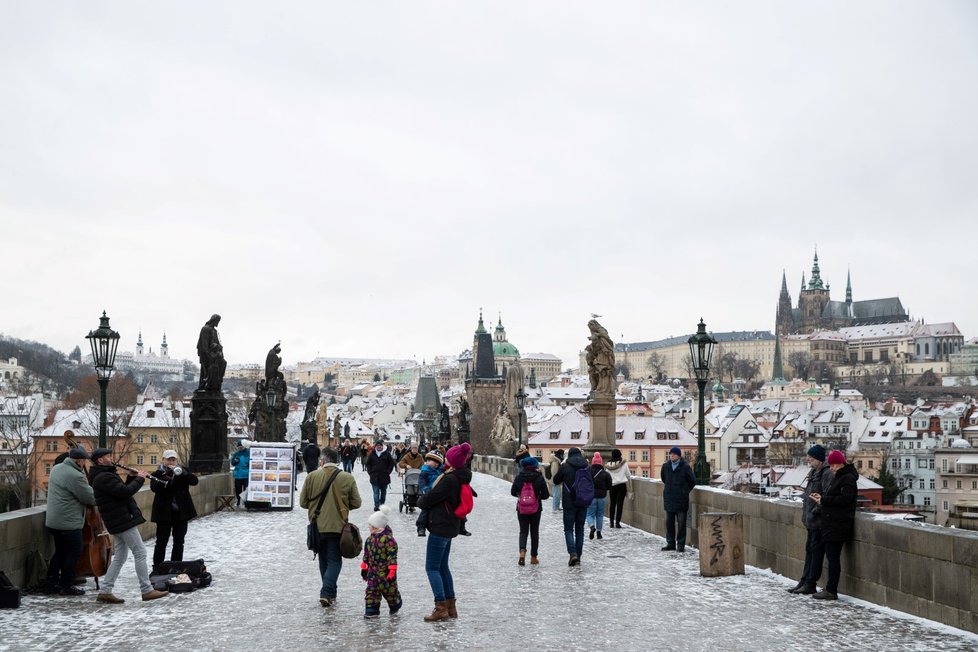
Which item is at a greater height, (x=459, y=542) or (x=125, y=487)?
(x=125, y=487)

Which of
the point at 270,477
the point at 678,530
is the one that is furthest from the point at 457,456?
the point at 270,477

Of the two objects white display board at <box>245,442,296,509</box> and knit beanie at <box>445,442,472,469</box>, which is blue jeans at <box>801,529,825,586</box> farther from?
white display board at <box>245,442,296,509</box>

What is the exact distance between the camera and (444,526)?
10336 mm

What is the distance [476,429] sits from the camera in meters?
130

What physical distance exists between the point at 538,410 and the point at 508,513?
133 metres

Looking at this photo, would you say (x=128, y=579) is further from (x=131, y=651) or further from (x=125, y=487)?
(x=131, y=651)

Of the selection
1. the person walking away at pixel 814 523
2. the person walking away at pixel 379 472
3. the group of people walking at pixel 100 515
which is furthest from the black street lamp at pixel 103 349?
the person walking away at pixel 814 523

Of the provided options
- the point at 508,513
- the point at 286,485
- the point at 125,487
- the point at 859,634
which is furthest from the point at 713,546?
the point at 286,485

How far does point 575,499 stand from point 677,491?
180 centimetres

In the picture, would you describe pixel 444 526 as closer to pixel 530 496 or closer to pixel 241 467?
pixel 530 496

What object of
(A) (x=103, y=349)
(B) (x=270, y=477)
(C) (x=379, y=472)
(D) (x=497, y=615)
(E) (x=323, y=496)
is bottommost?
(D) (x=497, y=615)

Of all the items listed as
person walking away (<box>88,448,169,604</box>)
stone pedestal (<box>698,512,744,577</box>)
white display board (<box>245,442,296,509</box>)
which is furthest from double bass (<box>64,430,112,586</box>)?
white display board (<box>245,442,296,509</box>)

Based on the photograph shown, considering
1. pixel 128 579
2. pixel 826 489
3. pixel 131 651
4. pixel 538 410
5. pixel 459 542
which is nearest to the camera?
pixel 131 651

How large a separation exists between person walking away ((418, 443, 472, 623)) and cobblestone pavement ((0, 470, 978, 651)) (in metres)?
0.24
